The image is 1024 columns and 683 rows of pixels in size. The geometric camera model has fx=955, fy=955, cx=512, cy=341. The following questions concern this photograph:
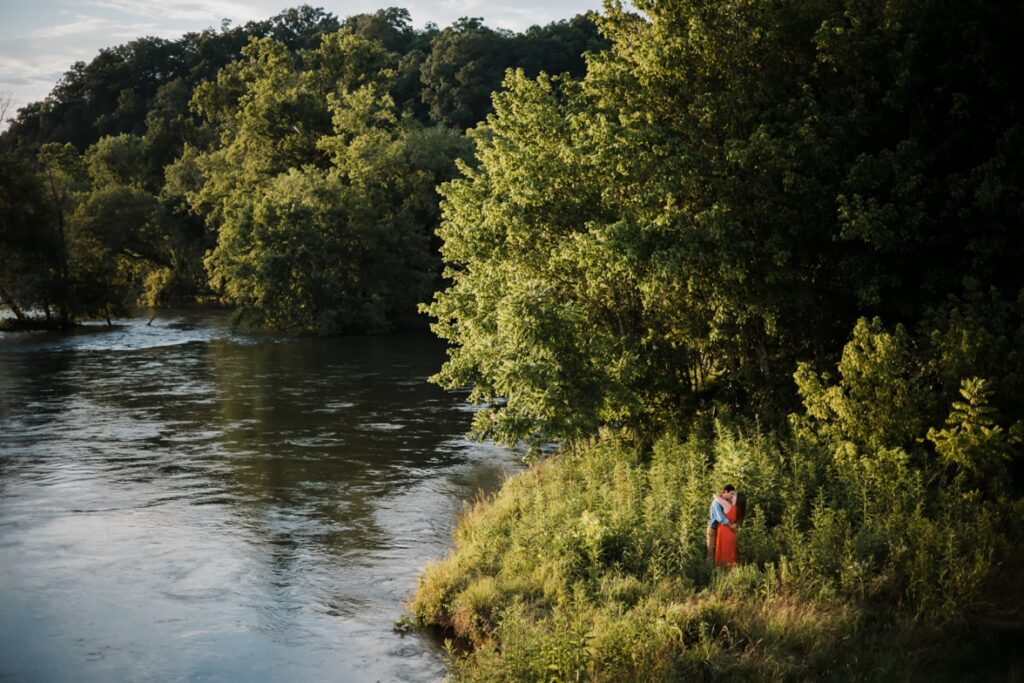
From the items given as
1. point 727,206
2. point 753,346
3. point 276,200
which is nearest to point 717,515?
point 727,206

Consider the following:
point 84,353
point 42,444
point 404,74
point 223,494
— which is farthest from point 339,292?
point 404,74

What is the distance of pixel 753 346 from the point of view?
26453 millimetres

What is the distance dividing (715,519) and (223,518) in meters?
13.4

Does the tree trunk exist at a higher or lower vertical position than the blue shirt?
higher

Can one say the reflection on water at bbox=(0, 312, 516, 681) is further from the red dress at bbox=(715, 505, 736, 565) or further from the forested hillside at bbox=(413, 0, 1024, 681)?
the red dress at bbox=(715, 505, 736, 565)

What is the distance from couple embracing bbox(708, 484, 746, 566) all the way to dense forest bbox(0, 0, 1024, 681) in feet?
1.51

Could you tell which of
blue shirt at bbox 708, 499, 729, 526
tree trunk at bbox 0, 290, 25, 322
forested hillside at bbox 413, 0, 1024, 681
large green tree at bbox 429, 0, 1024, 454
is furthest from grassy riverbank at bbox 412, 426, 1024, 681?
tree trunk at bbox 0, 290, 25, 322

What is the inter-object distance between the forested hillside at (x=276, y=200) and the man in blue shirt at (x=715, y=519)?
52390 mm

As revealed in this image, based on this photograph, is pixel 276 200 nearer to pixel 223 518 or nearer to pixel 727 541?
pixel 223 518

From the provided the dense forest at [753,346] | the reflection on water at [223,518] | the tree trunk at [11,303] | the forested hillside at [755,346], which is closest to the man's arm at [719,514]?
the dense forest at [753,346]

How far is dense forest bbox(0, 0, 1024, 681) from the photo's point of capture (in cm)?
1617

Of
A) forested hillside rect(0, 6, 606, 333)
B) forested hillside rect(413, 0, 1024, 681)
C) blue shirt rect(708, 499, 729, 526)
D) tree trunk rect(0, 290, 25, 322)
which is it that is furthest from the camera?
tree trunk rect(0, 290, 25, 322)

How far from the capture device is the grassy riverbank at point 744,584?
1458cm

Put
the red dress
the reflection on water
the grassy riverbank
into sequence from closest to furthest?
the grassy riverbank
the reflection on water
the red dress
